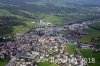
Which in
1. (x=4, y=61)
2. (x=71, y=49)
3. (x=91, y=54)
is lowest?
(x=71, y=49)

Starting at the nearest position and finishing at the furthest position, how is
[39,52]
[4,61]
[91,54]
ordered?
1. [4,61]
2. [91,54]
3. [39,52]

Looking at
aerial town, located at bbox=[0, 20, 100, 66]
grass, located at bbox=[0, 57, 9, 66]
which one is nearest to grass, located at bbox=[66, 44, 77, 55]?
aerial town, located at bbox=[0, 20, 100, 66]

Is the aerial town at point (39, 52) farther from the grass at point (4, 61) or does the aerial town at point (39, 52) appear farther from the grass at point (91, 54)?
the grass at point (91, 54)

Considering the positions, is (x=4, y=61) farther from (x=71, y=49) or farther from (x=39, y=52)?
(x=71, y=49)

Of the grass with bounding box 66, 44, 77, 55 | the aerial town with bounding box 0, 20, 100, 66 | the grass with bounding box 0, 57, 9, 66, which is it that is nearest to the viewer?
the grass with bounding box 0, 57, 9, 66

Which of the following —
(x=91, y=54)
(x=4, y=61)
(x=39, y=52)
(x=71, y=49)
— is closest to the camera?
(x=4, y=61)

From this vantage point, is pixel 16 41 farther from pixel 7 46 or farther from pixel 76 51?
pixel 76 51

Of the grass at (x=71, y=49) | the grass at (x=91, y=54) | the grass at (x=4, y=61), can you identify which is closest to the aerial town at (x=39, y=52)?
the grass at (x=4, y=61)

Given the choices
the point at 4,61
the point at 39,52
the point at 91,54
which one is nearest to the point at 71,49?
the point at 91,54

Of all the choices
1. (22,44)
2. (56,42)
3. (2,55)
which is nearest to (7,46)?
(22,44)

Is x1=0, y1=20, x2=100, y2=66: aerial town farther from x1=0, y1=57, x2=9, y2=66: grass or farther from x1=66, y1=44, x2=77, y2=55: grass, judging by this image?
x1=66, y1=44, x2=77, y2=55: grass

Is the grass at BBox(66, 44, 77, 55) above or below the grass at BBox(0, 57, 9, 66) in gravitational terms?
below

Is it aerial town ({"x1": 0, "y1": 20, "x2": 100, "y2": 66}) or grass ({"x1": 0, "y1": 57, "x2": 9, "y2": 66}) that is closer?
grass ({"x1": 0, "y1": 57, "x2": 9, "y2": 66})
